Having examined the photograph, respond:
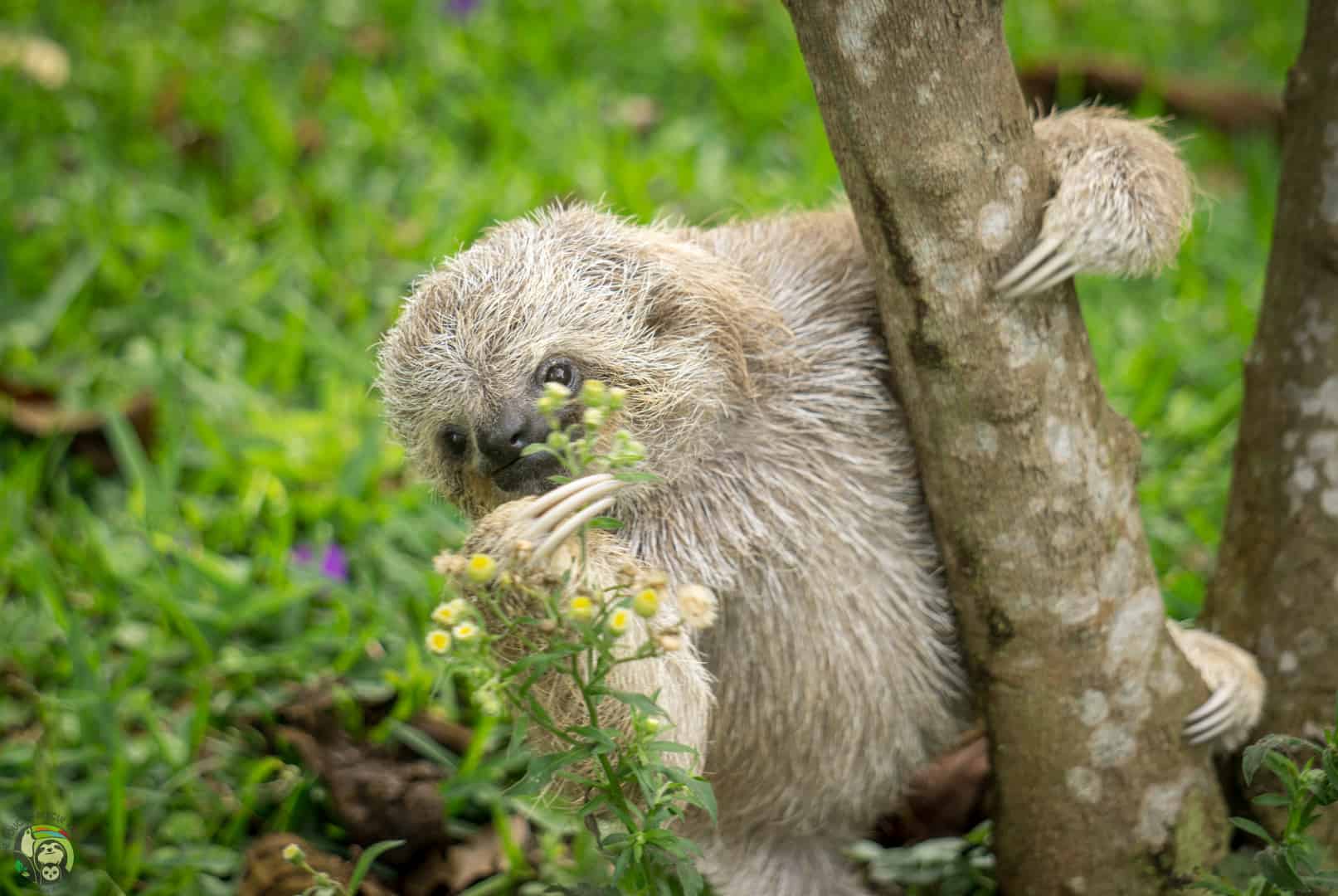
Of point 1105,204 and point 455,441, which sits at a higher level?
point 1105,204

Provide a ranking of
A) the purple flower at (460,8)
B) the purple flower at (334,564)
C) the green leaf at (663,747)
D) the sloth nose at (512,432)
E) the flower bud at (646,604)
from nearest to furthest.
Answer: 1. the flower bud at (646,604)
2. the green leaf at (663,747)
3. the sloth nose at (512,432)
4. the purple flower at (334,564)
5. the purple flower at (460,8)

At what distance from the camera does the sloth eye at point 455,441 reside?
2.63m

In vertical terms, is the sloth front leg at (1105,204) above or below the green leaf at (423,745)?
above

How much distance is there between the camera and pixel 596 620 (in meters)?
1.98

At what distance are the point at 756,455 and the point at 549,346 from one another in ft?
1.77

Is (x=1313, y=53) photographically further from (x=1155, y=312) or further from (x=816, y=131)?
(x=816, y=131)

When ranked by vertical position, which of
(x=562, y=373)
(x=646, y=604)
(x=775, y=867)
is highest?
(x=562, y=373)

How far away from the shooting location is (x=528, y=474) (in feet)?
8.17

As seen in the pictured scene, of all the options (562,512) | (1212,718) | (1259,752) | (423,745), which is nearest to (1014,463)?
(1259,752)

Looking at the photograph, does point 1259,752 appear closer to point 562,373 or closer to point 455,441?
point 562,373

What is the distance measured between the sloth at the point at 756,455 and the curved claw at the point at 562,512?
223 millimetres

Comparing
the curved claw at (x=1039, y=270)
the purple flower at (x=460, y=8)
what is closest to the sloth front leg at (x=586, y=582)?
the curved claw at (x=1039, y=270)

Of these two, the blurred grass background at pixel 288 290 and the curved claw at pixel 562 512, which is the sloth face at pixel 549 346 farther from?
the blurred grass background at pixel 288 290

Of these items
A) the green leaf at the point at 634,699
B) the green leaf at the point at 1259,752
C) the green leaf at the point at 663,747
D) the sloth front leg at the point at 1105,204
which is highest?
the sloth front leg at the point at 1105,204
